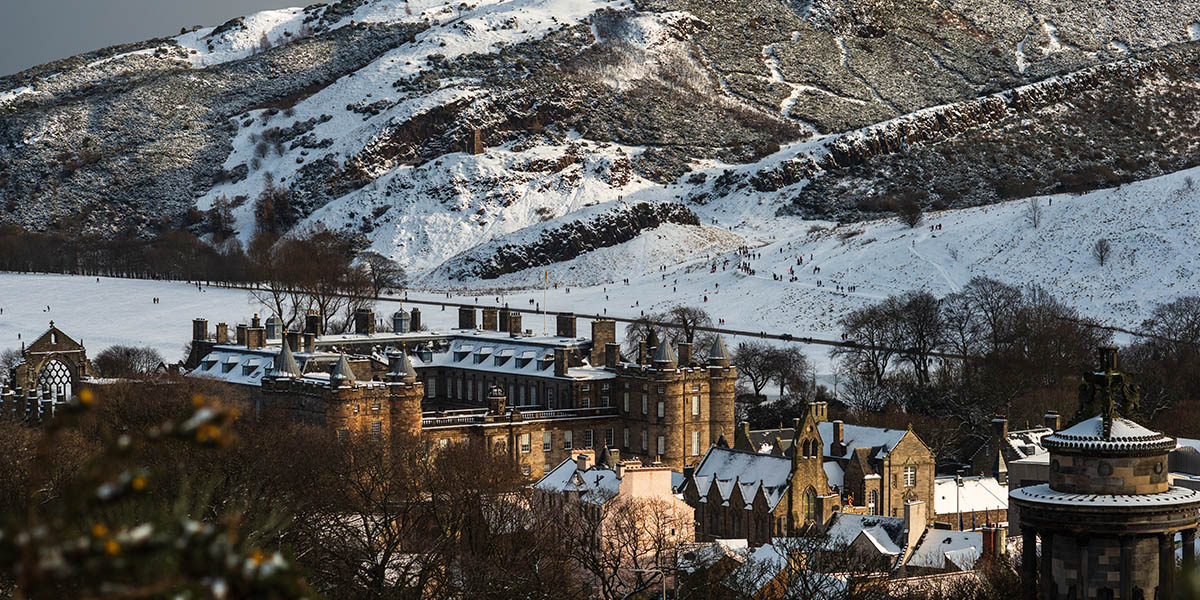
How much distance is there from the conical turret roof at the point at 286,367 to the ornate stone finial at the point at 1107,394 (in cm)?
7030

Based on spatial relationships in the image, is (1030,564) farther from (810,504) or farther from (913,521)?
(810,504)

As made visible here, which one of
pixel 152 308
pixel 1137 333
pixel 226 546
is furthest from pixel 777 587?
pixel 152 308

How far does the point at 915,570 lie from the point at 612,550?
8790 mm

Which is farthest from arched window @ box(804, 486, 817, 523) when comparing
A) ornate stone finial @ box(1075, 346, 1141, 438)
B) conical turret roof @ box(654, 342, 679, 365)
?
ornate stone finial @ box(1075, 346, 1141, 438)

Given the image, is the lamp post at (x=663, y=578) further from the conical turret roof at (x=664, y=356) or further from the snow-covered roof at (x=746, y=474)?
the conical turret roof at (x=664, y=356)

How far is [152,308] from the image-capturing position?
547 ft

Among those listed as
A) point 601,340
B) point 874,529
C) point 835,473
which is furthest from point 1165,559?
point 601,340

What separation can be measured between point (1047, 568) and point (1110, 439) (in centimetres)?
184

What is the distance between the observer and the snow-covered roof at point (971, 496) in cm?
7306

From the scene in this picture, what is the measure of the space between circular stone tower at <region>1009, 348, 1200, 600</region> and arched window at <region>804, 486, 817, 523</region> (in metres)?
44.7

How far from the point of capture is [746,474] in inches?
2768

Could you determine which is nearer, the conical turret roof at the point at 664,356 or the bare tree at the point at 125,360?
the conical turret roof at the point at 664,356

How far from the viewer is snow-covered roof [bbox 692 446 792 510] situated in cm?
6906

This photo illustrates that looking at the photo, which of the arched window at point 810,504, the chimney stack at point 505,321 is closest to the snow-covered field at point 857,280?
the chimney stack at point 505,321
